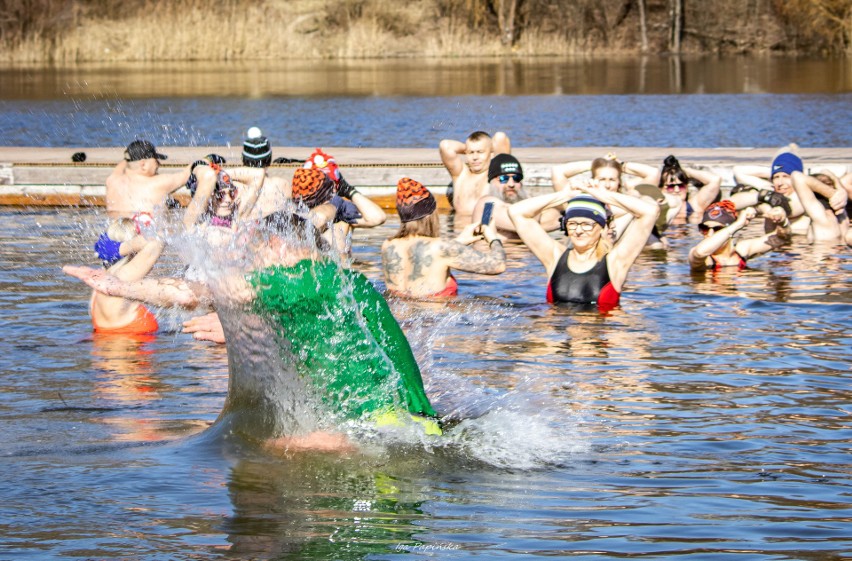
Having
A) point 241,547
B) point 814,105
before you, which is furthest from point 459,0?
point 241,547

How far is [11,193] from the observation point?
57.9 ft

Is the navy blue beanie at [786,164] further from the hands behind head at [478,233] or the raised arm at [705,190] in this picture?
the hands behind head at [478,233]

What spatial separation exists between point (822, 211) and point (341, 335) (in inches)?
351

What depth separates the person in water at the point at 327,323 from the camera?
612cm

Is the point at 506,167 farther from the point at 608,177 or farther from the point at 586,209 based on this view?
the point at 586,209

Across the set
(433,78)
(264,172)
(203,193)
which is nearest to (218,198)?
(203,193)

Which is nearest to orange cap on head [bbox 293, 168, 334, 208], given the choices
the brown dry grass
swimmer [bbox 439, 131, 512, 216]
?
swimmer [bbox 439, 131, 512, 216]

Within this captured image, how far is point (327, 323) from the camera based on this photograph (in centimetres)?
618

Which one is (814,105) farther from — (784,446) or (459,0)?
(784,446)

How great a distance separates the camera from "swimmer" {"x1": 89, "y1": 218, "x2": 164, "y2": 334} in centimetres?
925

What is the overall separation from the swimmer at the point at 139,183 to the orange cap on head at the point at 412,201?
3.44 metres

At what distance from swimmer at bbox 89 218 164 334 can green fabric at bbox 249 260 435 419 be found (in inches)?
109

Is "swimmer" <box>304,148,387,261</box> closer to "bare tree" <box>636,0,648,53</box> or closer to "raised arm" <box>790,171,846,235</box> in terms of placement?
"raised arm" <box>790,171,846,235</box>

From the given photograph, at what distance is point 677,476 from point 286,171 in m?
11.5
